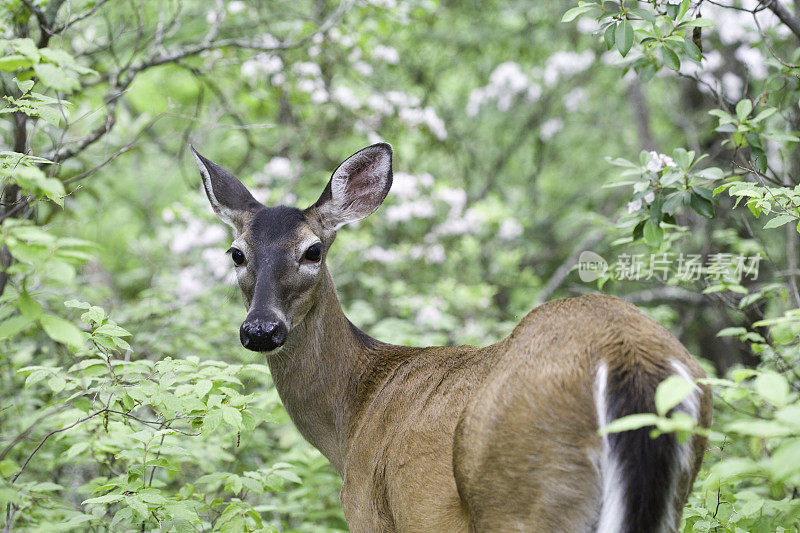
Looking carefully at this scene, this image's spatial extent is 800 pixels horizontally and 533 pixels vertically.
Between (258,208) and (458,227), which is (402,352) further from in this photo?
(458,227)

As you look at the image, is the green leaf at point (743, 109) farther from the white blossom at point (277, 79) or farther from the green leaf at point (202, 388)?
the white blossom at point (277, 79)

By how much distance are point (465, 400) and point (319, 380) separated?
1.43m

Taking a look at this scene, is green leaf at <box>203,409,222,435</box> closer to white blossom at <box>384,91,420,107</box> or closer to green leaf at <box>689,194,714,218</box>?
green leaf at <box>689,194,714,218</box>

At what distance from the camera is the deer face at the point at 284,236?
12.6ft

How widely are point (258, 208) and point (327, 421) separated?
4.87 ft

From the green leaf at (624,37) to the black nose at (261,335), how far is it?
227 cm

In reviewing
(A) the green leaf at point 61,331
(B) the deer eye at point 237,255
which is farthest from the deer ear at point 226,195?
(A) the green leaf at point 61,331

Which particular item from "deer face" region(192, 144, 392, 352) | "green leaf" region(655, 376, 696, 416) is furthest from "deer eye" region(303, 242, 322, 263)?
"green leaf" region(655, 376, 696, 416)

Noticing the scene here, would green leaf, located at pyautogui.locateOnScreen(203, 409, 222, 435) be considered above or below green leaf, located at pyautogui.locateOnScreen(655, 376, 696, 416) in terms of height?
below

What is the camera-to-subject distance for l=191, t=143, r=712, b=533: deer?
7.81 ft

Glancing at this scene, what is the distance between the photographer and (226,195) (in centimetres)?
468

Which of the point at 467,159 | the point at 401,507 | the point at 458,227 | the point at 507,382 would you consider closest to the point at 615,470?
the point at 507,382

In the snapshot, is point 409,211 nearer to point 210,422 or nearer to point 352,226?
point 352,226

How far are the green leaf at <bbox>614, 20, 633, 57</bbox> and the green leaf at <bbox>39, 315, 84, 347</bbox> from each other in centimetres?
282
